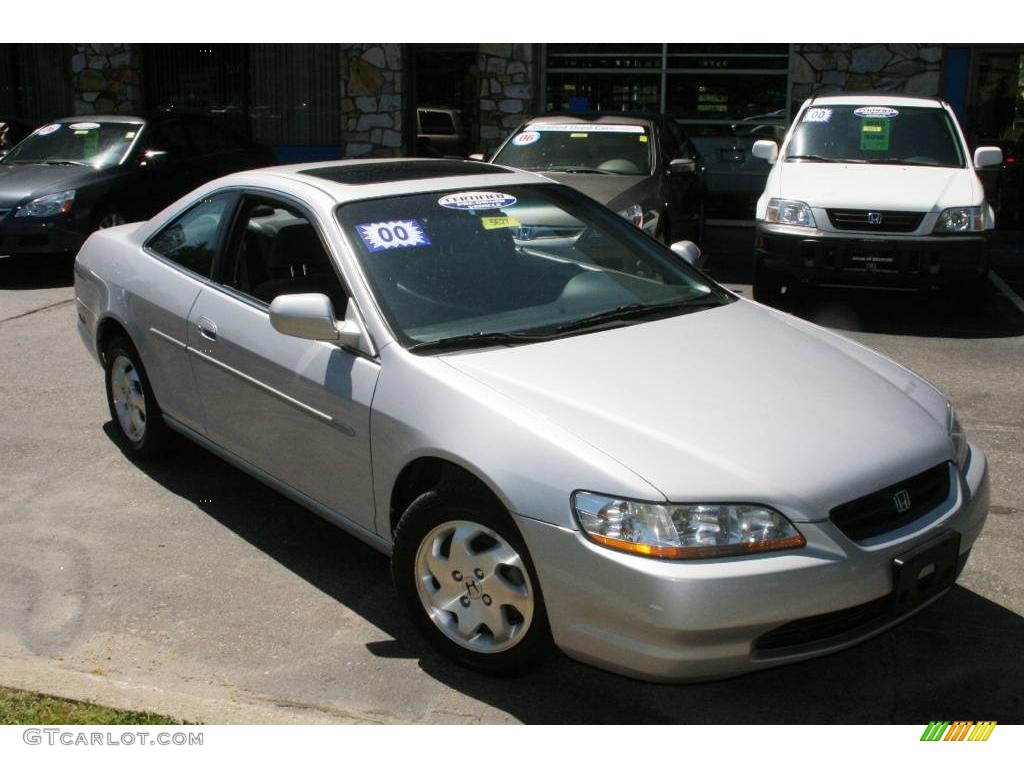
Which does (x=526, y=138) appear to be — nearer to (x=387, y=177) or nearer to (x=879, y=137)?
(x=879, y=137)

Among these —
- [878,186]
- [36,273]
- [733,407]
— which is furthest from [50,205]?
[733,407]

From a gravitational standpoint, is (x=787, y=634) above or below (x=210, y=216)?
below

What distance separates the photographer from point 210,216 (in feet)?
17.2

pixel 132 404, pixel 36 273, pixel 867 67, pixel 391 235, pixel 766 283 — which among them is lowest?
pixel 36 273

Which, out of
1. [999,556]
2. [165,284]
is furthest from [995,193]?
[165,284]

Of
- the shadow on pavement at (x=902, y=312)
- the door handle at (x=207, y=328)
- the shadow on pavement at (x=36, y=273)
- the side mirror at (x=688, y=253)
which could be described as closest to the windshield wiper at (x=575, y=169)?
the shadow on pavement at (x=902, y=312)

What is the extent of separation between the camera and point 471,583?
3.69 m

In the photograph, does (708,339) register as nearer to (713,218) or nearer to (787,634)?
(787,634)

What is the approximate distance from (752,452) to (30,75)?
18.8 meters

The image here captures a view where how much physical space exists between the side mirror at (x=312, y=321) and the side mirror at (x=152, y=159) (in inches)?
330

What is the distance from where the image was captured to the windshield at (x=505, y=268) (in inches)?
166

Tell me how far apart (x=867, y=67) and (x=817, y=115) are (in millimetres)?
6092

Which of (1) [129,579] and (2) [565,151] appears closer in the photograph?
(1) [129,579]

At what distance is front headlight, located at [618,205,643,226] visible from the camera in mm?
9148
